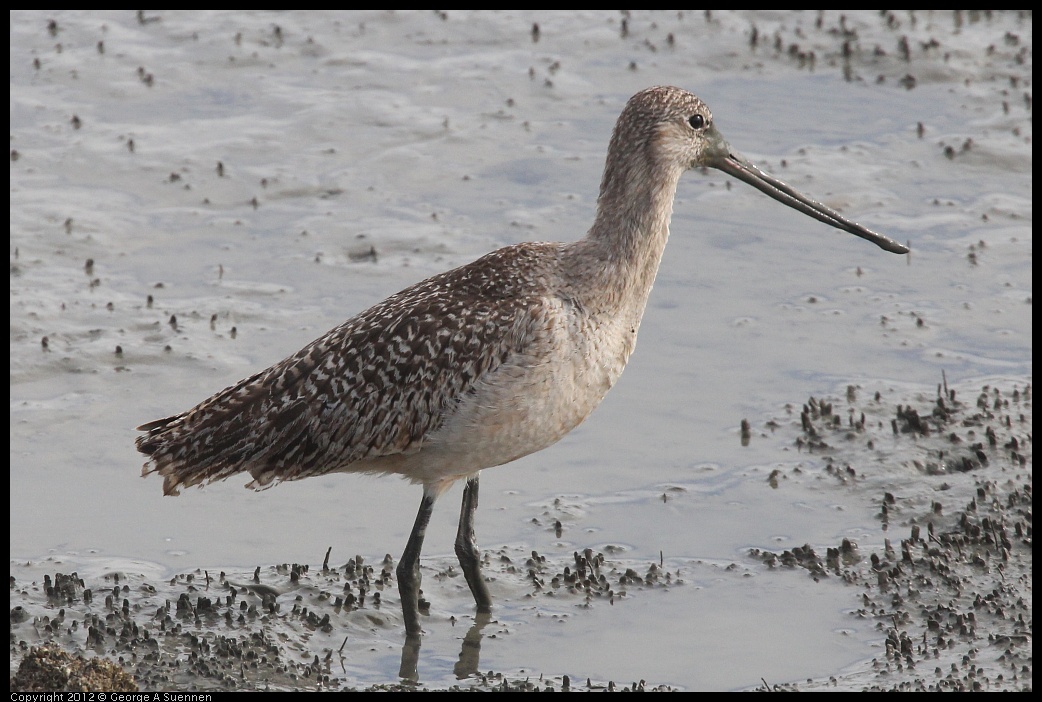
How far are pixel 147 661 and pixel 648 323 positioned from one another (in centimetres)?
452

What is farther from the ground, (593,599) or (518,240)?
(518,240)

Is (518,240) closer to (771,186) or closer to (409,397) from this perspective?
(771,186)

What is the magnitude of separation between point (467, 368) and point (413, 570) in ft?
3.38

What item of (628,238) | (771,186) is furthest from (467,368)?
(771,186)

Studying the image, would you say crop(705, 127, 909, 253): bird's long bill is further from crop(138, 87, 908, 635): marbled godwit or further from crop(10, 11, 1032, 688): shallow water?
crop(10, 11, 1032, 688): shallow water

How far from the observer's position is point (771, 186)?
6840mm

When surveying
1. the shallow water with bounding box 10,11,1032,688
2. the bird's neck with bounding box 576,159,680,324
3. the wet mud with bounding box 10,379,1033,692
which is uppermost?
the bird's neck with bounding box 576,159,680,324

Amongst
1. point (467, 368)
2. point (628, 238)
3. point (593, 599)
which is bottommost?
point (593, 599)

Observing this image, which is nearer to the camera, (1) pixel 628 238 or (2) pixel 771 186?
(1) pixel 628 238

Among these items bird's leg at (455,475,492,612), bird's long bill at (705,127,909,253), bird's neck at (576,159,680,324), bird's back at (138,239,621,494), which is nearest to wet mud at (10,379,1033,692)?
bird's leg at (455,475,492,612)

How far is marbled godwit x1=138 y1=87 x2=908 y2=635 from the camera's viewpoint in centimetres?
617

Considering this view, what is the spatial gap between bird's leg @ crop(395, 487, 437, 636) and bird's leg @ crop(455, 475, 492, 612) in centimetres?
27

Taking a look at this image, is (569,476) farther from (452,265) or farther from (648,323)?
(452,265)

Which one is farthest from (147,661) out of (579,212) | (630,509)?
(579,212)
